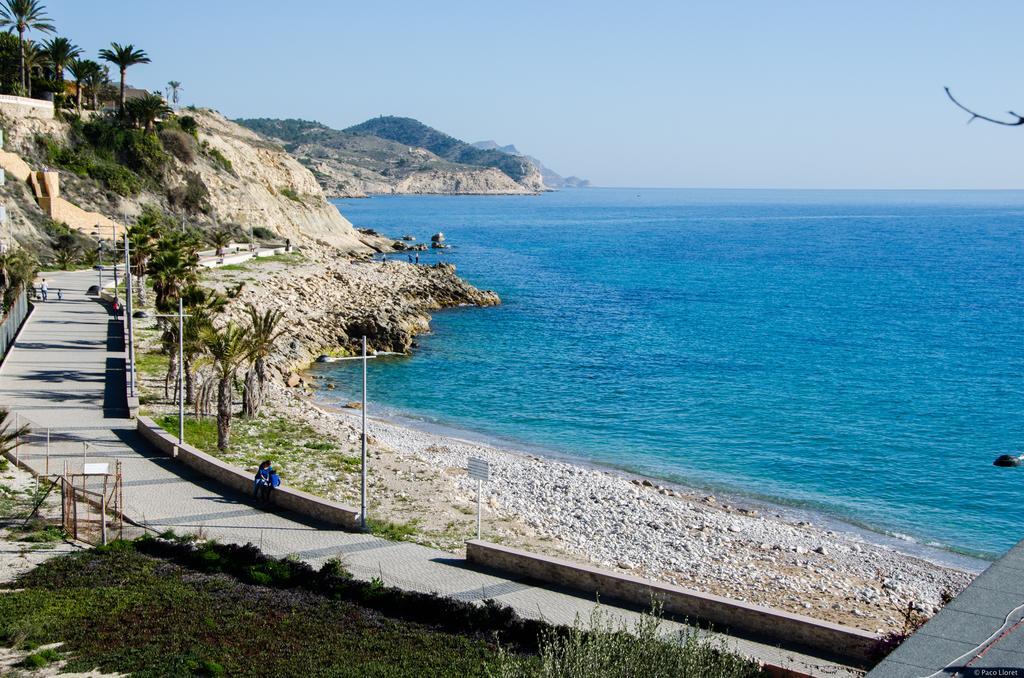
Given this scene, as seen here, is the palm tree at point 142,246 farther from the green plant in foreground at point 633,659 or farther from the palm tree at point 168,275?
Result: the green plant in foreground at point 633,659

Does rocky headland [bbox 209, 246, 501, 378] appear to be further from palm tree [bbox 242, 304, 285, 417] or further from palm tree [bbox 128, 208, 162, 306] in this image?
palm tree [bbox 242, 304, 285, 417]

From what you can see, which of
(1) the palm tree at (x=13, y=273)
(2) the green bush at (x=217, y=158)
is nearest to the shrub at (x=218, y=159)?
(2) the green bush at (x=217, y=158)

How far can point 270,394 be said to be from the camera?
130 ft

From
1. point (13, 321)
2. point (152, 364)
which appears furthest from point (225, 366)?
point (13, 321)

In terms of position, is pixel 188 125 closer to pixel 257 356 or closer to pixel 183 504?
pixel 257 356

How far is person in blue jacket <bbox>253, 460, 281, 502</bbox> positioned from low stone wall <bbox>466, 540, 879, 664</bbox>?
18.8 ft

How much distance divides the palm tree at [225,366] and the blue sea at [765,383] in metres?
12.9

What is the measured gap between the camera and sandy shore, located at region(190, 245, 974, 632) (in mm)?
23062

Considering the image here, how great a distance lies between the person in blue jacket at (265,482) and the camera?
23.5 metres

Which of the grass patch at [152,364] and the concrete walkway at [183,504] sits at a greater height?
the grass patch at [152,364]

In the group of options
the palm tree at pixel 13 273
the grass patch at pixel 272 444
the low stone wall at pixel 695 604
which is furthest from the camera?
the palm tree at pixel 13 273

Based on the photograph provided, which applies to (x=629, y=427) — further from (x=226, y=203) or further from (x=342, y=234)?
(x=342, y=234)

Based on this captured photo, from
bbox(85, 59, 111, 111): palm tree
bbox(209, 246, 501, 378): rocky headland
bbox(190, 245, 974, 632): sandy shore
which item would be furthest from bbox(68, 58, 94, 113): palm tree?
bbox(190, 245, 974, 632): sandy shore

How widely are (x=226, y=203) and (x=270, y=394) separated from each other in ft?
173
